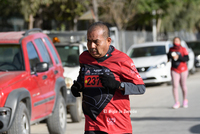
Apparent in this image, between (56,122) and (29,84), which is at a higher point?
(29,84)

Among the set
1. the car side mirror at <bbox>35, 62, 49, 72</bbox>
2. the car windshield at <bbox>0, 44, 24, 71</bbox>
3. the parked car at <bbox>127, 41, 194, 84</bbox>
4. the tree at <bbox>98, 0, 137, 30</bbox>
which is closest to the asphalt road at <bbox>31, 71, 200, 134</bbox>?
the car side mirror at <bbox>35, 62, 49, 72</bbox>

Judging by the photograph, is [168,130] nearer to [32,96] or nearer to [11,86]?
[32,96]

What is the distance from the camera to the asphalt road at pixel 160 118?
8.29m

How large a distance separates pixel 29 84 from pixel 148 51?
36.8 feet

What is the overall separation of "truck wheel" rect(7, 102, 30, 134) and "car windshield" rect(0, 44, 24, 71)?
854 millimetres

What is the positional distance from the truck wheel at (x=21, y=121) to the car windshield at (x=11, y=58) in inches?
33.6

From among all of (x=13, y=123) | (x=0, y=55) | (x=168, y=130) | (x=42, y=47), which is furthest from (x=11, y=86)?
(x=168, y=130)

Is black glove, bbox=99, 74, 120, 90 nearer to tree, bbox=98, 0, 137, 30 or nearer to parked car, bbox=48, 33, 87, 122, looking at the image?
parked car, bbox=48, 33, 87, 122

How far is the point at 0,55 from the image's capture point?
6.98 meters

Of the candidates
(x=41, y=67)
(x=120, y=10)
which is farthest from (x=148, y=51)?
(x=120, y=10)

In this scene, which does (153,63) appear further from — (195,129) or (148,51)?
(195,129)

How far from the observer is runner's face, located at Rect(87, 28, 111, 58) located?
12.4 feet

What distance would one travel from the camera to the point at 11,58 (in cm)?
A: 688

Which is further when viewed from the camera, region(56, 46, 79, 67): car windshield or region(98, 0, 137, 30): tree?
region(98, 0, 137, 30): tree
